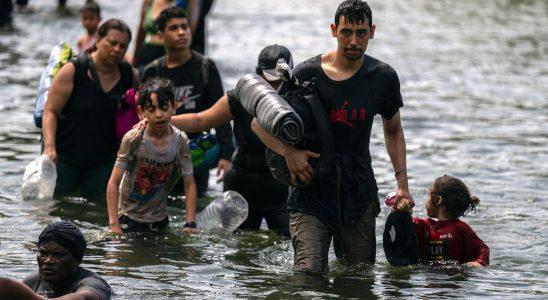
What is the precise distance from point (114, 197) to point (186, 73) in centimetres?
214

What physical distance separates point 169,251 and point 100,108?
6.25 ft

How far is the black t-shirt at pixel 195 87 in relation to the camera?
1160cm

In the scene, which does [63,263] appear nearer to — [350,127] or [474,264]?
[350,127]

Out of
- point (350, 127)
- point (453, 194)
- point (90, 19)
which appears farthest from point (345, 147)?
point (90, 19)

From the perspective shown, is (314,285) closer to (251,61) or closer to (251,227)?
(251,227)

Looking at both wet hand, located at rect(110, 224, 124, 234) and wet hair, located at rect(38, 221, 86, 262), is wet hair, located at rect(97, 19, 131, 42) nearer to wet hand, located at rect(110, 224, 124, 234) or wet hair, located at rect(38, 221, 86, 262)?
wet hand, located at rect(110, 224, 124, 234)

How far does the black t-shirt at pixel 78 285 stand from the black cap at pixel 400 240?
8.01 ft

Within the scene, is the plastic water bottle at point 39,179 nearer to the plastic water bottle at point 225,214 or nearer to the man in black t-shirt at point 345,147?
the plastic water bottle at point 225,214

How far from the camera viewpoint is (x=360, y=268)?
9.24 meters

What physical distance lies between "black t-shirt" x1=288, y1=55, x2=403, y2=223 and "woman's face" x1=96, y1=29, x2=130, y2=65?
9.61 ft

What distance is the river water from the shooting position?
934 centimetres

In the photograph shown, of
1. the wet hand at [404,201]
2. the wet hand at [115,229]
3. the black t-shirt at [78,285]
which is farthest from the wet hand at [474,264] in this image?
the black t-shirt at [78,285]

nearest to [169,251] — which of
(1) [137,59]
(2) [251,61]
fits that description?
(1) [137,59]

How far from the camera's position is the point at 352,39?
336 inches
